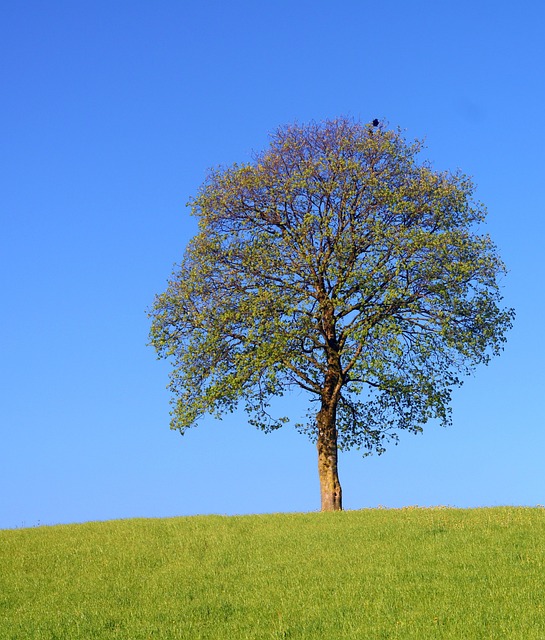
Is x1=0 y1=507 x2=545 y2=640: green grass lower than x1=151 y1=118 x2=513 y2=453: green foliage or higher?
lower

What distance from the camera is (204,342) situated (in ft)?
123

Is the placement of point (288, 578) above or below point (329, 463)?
below

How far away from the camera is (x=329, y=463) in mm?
36812

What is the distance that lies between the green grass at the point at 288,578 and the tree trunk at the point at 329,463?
393cm

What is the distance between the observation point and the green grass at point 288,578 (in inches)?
701

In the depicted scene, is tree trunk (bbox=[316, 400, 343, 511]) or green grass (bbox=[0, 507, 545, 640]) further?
tree trunk (bbox=[316, 400, 343, 511])

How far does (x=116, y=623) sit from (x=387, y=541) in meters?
10.1

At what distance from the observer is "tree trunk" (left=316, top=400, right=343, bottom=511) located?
3684cm

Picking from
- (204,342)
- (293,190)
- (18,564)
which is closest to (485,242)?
(293,190)

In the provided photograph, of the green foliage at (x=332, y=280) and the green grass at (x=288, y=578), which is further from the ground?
the green foliage at (x=332, y=280)

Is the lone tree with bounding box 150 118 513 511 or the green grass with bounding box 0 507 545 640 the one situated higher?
the lone tree with bounding box 150 118 513 511

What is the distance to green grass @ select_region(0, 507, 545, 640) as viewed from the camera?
17.8 meters

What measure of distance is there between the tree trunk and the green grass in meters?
3.93

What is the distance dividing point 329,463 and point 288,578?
14.8m
